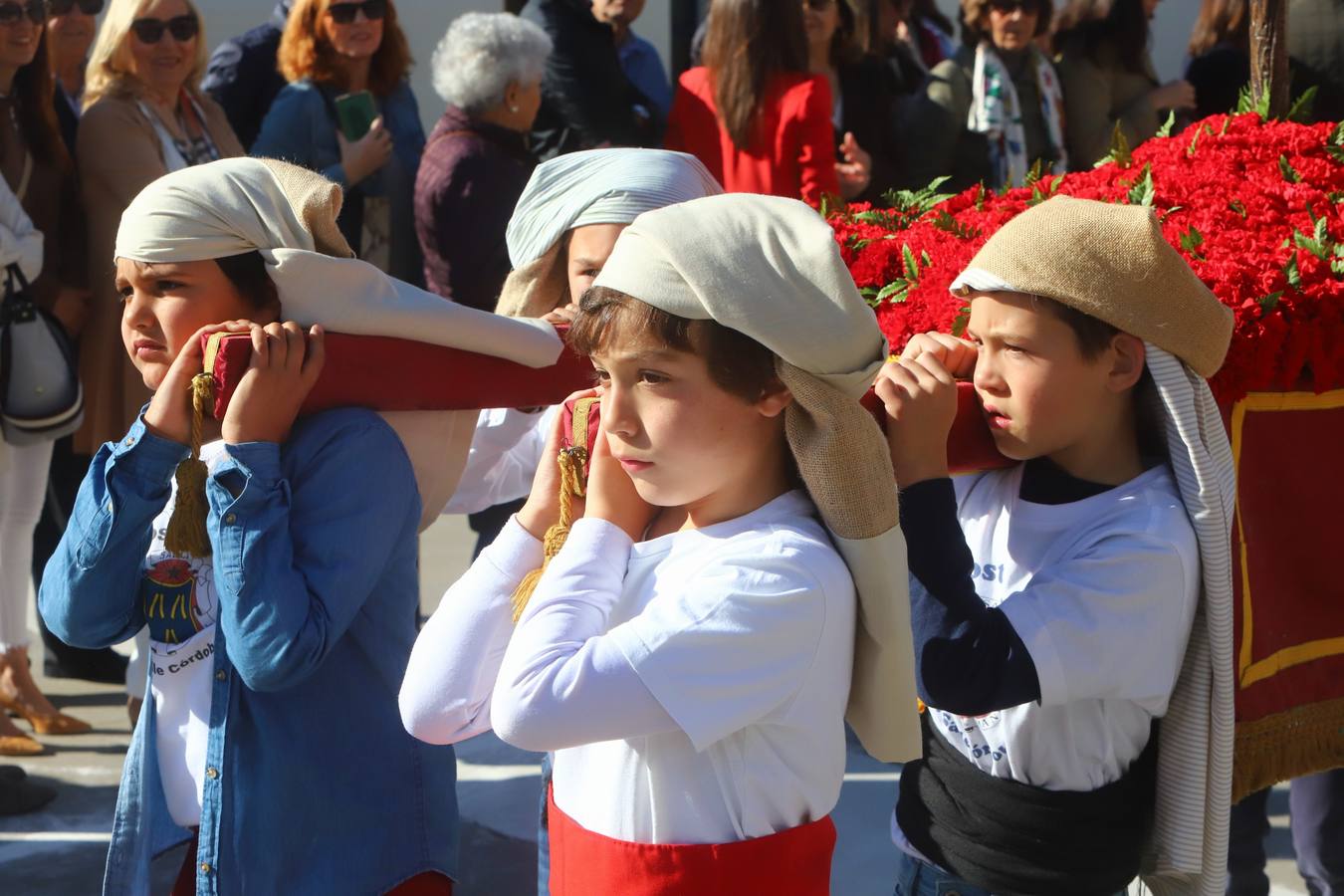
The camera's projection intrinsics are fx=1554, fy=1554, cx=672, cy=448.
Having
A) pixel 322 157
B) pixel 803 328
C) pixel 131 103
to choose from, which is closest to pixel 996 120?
pixel 322 157

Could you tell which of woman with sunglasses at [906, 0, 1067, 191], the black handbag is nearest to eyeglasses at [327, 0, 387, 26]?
the black handbag

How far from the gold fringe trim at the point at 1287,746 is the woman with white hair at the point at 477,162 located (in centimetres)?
305

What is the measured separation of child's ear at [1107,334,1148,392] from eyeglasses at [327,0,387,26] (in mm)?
3875

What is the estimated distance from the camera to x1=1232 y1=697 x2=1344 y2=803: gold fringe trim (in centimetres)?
234

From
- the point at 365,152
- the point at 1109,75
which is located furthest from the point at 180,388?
the point at 1109,75

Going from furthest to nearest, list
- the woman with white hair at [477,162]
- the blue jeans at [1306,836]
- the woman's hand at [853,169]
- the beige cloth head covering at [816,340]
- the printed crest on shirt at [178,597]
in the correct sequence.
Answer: the woman's hand at [853,169] → the woman with white hair at [477,162] → the blue jeans at [1306,836] → the printed crest on shirt at [178,597] → the beige cloth head covering at [816,340]

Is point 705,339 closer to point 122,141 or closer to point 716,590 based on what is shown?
point 716,590

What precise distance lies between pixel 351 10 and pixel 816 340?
162 inches

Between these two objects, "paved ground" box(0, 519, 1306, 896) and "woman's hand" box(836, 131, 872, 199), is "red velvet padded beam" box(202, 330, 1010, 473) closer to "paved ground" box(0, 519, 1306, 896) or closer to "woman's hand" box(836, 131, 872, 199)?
"paved ground" box(0, 519, 1306, 896)

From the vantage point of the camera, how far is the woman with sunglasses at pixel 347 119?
5223 mm

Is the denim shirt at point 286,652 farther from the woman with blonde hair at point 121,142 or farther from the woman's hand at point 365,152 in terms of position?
the woman's hand at point 365,152

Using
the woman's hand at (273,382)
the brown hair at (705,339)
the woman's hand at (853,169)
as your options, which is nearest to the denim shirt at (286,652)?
the woman's hand at (273,382)

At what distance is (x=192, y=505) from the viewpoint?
203cm

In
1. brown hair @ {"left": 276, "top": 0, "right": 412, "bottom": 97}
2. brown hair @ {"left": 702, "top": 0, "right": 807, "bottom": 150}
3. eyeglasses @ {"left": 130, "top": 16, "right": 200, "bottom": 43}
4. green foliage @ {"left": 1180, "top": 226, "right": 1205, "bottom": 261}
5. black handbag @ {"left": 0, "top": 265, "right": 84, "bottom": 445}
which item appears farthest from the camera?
brown hair @ {"left": 276, "top": 0, "right": 412, "bottom": 97}
